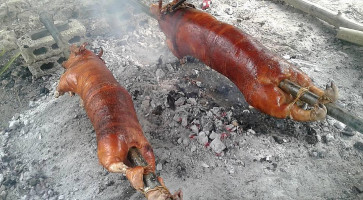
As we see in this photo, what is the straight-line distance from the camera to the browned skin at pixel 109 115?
3148 mm

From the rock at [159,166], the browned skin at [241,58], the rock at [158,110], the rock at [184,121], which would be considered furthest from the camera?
the rock at [158,110]

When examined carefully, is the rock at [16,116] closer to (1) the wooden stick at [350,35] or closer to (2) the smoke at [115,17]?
(2) the smoke at [115,17]

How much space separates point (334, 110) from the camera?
3172 mm

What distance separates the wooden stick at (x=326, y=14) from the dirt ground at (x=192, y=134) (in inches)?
9.9

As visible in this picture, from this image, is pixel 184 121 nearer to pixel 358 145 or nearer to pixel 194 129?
pixel 194 129

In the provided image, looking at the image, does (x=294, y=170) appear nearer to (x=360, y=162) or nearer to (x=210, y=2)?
(x=360, y=162)

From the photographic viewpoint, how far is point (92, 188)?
388 cm

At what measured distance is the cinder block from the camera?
231 inches

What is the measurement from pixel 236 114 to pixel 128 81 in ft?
7.20

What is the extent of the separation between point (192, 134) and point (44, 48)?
13.9 ft

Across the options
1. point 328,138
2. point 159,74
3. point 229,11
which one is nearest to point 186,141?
point 159,74

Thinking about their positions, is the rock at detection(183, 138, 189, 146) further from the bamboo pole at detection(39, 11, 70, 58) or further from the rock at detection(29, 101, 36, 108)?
the bamboo pole at detection(39, 11, 70, 58)

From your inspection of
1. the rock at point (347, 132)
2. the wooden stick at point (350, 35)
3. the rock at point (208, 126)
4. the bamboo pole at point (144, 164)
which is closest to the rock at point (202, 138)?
the rock at point (208, 126)

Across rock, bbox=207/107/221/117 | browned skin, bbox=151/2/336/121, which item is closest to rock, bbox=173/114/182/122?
rock, bbox=207/107/221/117
